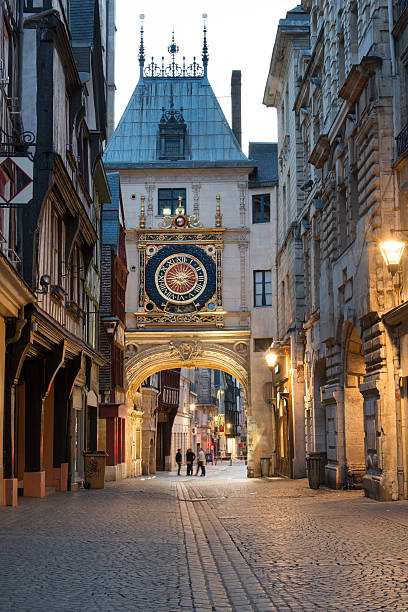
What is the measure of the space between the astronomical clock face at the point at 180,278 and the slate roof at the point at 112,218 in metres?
4.49

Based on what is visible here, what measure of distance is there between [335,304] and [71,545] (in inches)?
503

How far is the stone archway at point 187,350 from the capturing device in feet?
127

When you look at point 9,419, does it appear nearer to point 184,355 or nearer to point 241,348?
point 184,355

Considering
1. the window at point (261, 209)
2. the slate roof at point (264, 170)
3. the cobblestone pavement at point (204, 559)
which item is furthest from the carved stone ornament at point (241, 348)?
the cobblestone pavement at point (204, 559)

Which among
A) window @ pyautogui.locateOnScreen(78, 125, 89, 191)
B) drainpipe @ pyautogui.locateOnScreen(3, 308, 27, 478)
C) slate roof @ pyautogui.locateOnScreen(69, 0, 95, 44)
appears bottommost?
drainpipe @ pyautogui.locateOnScreen(3, 308, 27, 478)

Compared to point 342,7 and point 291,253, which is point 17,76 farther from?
point 291,253

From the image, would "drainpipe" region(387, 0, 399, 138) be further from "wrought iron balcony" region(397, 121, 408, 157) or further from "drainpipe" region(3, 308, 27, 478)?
"drainpipe" region(3, 308, 27, 478)

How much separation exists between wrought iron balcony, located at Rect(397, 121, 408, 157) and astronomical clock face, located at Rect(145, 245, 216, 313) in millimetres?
22423

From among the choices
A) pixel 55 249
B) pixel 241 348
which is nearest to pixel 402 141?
pixel 55 249

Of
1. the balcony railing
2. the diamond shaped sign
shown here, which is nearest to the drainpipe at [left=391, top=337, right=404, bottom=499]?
the balcony railing

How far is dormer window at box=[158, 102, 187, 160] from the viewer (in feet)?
136

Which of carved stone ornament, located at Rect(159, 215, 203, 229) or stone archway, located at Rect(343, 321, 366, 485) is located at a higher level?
carved stone ornament, located at Rect(159, 215, 203, 229)

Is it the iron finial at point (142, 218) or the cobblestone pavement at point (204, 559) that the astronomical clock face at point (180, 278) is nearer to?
the iron finial at point (142, 218)

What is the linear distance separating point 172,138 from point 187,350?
9.84 meters
